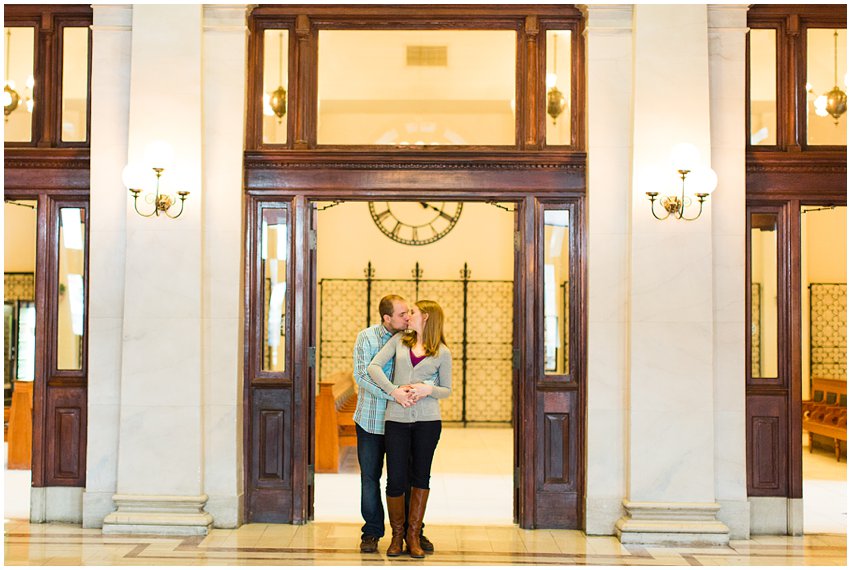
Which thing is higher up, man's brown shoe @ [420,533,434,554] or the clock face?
the clock face

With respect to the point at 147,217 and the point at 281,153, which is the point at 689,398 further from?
the point at 147,217

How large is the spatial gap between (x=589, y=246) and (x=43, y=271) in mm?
4053

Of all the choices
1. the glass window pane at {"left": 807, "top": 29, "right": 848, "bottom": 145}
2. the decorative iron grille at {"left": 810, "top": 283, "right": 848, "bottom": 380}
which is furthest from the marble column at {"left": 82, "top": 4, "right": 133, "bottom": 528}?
the decorative iron grille at {"left": 810, "top": 283, "right": 848, "bottom": 380}

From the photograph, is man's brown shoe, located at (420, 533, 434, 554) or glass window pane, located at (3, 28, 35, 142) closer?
man's brown shoe, located at (420, 533, 434, 554)

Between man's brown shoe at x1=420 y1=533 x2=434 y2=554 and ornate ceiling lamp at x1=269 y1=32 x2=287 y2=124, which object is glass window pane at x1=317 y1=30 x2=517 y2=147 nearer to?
ornate ceiling lamp at x1=269 y1=32 x2=287 y2=124

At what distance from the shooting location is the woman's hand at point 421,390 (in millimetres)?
6160

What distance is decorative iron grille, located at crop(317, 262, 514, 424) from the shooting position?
1456 cm

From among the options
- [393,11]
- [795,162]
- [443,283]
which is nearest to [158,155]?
[393,11]

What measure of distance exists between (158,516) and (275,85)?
3259 millimetres

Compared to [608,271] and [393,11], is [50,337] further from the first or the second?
[608,271]

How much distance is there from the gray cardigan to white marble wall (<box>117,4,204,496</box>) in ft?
4.98

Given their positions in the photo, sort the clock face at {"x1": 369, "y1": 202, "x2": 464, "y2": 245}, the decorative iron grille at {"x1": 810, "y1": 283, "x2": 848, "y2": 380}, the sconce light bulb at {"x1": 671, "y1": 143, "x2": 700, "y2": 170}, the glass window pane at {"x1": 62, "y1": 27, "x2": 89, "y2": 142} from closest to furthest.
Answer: the sconce light bulb at {"x1": 671, "y1": 143, "x2": 700, "y2": 170}, the glass window pane at {"x1": 62, "y1": 27, "x2": 89, "y2": 142}, the decorative iron grille at {"x1": 810, "y1": 283, "x2": 848, "y2": 380}, the clock face at {"x1": 369, "y1": 202, "x2": 464, "y2": 245}

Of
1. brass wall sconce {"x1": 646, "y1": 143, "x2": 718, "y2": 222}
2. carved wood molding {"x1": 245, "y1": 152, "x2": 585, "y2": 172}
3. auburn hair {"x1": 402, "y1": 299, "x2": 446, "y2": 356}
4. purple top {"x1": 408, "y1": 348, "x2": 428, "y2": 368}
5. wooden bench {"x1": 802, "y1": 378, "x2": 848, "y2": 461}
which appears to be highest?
carved wood molding {"x1": 245, "y1": 152, "x2": 585, "y2": 172}

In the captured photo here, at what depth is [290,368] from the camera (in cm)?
724
